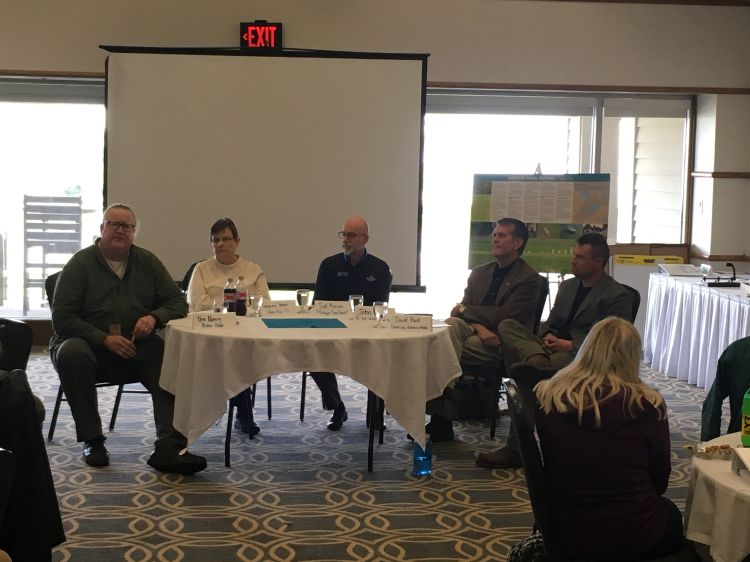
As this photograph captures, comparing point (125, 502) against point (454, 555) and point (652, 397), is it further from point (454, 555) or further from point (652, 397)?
point (652, 397)

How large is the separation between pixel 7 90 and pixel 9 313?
1.87 m

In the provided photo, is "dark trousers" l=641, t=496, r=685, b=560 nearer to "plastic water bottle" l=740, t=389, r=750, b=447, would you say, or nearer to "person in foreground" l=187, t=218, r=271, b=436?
"plastic water bottle" l=740, t=389, r=750, b=447

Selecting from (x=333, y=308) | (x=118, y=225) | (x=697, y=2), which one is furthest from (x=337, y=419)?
(x=697, y=2)

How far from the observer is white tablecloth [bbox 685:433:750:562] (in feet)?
7.91

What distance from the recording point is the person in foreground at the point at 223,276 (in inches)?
213

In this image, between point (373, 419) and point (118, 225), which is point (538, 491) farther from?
point (118, 225)

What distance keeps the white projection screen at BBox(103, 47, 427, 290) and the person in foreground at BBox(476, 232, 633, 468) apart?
2261mm

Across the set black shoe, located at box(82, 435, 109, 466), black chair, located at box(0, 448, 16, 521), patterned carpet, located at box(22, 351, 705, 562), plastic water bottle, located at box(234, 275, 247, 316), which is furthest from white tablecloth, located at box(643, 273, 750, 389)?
black chair, located at box(0, 448, 16, 521)

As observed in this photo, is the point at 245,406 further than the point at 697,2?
No

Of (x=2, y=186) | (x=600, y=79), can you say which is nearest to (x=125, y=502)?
(x=2, y=186)

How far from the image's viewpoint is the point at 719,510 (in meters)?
2.47

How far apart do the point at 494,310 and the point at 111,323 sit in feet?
6.97

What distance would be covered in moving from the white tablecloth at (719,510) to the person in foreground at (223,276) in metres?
3.16

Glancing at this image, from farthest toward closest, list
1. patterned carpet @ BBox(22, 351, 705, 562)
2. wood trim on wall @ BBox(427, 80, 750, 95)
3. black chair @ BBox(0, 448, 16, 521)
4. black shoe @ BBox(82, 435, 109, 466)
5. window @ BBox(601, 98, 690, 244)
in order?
window @ BBox(601, 98, 690, 244) < wood trim on wall @ BBox(427, 80, 750, 95) < black shoe @ BBox(82, 435, 109, 466) < patterned carpet @ BBox(22, 351, 705, 562) < black chair @ BBox(0, 448, 16, 521)
